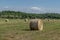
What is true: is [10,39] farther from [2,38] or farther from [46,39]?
[46,39]

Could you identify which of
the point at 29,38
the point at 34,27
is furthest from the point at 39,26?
the point at 29,38

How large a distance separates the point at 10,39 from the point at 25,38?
3.91 ft

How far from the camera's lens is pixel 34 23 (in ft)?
70.5

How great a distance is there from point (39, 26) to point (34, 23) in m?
0.63

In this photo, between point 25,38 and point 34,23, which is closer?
point 25,38

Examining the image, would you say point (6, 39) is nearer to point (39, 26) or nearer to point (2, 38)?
point (2, 38)

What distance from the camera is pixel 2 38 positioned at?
613 inches

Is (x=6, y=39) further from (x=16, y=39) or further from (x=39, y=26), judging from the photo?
(x=39, y=26)

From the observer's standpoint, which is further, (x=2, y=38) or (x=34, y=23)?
(x=34, y=23)

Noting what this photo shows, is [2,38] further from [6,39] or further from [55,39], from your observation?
[55,39]

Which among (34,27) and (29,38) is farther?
(34,27)

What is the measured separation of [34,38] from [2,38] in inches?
96.1

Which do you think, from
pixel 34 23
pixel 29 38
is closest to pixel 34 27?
pixel 34 23

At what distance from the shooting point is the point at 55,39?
15.1 meters
